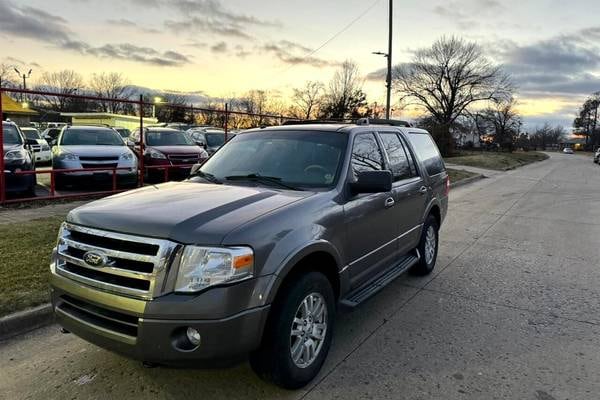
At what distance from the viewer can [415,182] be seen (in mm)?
5301

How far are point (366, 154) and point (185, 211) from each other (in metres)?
2.00

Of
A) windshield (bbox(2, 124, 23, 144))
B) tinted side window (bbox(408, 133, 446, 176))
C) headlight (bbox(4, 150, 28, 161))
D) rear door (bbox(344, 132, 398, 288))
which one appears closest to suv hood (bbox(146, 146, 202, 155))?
windshield (bbox(2, 124, 23, 144))

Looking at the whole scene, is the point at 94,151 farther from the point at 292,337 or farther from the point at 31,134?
the point at 31,134

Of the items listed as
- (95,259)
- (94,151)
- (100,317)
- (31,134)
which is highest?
(31,134)

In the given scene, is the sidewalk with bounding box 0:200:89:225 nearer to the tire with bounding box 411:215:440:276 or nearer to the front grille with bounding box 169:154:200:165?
the front grille with bounding box 169:154:200:165

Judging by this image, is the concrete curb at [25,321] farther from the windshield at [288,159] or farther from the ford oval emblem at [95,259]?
the windshield at [288,159]

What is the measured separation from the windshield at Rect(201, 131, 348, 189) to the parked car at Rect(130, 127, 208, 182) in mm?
8542

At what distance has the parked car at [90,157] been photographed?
1078cm

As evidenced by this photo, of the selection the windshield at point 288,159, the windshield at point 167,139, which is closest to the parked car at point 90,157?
the windshield at point 167,139

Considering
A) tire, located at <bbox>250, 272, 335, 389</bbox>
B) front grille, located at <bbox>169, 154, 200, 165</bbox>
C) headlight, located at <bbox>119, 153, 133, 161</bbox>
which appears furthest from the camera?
front grille, located at <bbox>169, 154, 200, 165</bbox>

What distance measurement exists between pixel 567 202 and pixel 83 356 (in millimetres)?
14193

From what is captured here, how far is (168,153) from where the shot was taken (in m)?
13.6

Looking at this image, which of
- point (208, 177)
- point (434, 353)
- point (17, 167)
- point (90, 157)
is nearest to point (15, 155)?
point (17, 167)

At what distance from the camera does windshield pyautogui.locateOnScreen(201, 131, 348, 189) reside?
3936 mm
